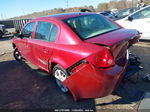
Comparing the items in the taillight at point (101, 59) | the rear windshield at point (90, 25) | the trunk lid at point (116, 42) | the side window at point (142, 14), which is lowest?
the taillight at point (101, 59)

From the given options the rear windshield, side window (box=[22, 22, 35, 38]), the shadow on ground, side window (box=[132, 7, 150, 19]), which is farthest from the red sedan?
side window (box=[132, 7, 150, 19])

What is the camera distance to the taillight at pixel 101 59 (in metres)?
2.09

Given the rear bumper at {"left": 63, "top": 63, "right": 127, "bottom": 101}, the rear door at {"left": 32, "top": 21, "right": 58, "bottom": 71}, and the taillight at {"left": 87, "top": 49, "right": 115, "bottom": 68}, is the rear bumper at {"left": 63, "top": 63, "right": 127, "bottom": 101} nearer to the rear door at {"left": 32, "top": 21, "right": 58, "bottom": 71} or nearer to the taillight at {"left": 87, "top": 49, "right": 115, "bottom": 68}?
the taillight at {"left": 87, "top": 49, "right": 115, "bottom": 68}

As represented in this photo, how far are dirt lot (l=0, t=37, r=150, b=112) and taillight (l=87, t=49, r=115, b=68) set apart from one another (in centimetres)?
91

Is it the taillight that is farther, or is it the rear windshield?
the rear windshield

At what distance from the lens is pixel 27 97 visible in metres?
3.04

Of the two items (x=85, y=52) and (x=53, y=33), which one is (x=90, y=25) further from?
(x=85, y=52)

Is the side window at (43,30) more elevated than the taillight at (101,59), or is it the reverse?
the side window at (43,30)

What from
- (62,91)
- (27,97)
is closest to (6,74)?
(27,97)

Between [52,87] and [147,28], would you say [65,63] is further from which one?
[147,28]

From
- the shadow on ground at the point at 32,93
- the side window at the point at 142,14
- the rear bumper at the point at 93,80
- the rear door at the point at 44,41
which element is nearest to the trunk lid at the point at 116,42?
the rear bumper at the point at 93,80

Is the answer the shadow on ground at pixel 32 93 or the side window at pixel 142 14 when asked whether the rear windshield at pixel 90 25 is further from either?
the side window at pixel 142 14

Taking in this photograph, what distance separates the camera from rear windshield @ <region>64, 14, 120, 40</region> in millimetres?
2674

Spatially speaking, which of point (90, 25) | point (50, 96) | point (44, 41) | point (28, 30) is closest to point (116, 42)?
point (90, 25)
